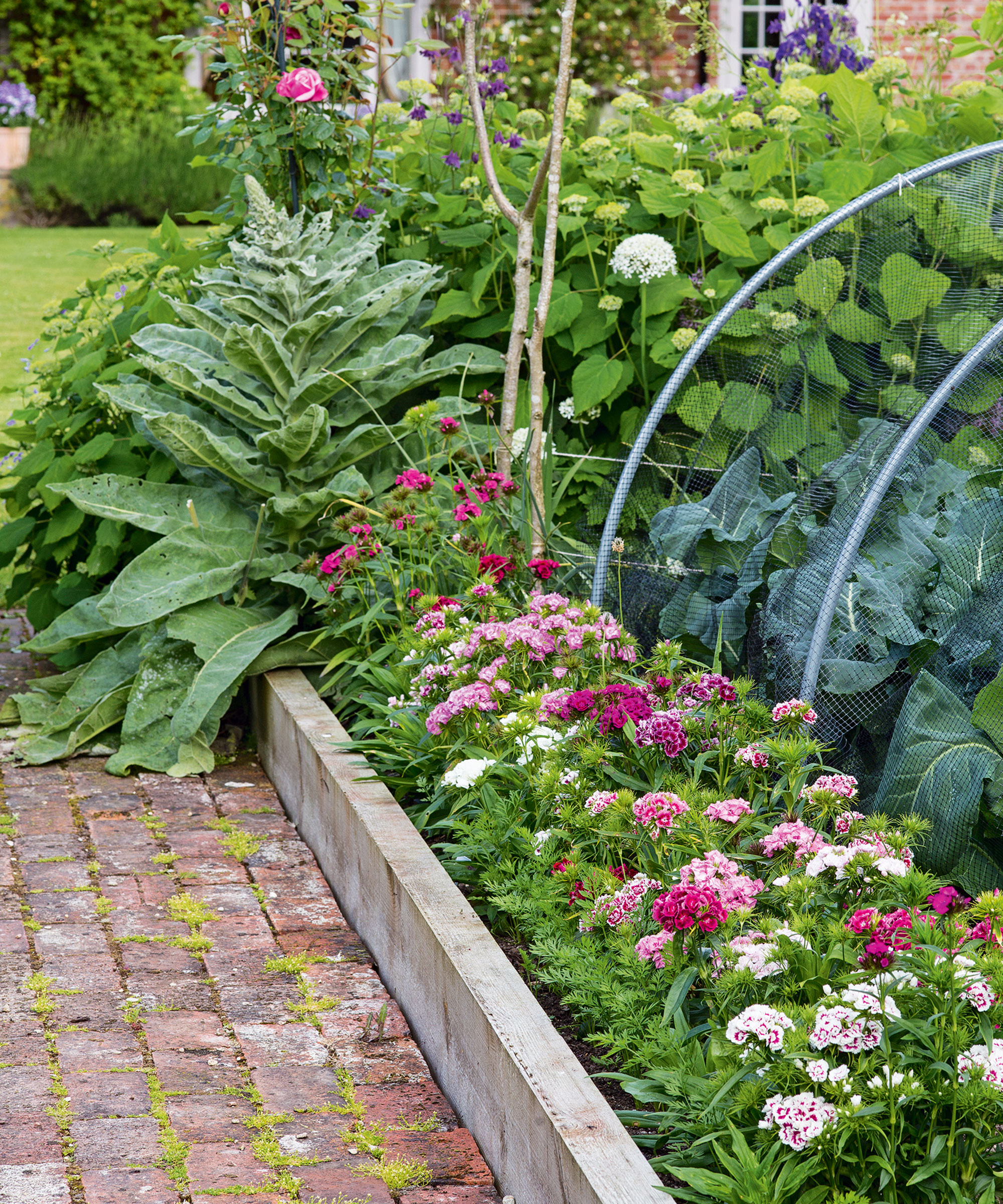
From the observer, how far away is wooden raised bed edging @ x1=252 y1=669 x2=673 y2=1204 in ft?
6.09

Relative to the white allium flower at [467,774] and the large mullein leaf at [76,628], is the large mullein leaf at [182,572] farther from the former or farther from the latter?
the white allium flower at [467,774]

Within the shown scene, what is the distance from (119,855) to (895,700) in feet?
6.02

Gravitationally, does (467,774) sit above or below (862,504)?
below

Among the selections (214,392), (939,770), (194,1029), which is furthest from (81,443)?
(939,770)

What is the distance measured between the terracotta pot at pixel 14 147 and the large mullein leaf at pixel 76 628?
12963 mm

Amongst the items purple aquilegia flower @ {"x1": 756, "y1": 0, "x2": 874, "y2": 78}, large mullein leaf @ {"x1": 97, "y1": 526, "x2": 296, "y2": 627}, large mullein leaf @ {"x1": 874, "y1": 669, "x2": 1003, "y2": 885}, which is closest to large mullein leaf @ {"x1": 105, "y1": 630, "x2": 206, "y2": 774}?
large mullein leaf @ {"x1": 97, "y1": 526, "x2": 296, "y2": 627}

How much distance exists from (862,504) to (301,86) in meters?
2.45

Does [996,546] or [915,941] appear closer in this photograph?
[915,941]

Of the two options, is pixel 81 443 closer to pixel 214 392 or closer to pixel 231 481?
pixel 231 481

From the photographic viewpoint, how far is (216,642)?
3805 millimetres

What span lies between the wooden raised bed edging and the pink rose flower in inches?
78.8

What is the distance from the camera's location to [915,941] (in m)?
1.80

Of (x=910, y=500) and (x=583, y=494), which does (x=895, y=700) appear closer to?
(x=910, y=500)

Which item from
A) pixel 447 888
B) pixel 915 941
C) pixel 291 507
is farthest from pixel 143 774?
pixel 915 941
